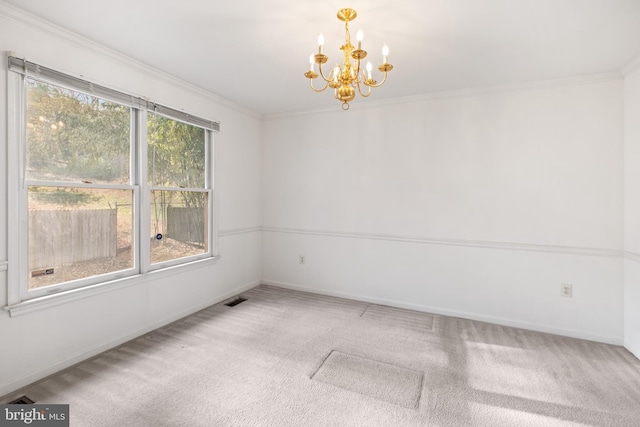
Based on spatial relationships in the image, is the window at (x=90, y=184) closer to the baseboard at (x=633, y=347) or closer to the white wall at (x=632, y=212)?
the white wall at (x=632, y=212)

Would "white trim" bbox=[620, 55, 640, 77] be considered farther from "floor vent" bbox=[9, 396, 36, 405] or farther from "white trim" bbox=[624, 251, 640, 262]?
"floor vent" bbox=[9, 396, 36, 405]

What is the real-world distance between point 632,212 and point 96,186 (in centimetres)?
450

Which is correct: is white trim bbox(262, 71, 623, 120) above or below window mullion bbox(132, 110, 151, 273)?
above

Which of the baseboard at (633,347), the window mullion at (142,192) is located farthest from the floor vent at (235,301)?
the baseboard at (633,347)

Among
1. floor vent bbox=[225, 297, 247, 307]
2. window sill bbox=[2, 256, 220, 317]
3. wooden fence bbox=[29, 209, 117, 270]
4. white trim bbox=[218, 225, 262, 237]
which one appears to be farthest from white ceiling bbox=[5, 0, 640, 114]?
floor vent bbox=[225, 297, 247, 307]

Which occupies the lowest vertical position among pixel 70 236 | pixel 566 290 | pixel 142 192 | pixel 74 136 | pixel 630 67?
pixel 566 290

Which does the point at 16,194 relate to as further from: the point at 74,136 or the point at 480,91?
the point at 480,91

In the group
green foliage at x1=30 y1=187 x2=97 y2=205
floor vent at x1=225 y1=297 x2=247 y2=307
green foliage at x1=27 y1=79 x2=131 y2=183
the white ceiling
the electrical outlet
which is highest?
the white ceiling

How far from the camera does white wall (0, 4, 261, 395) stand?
6.34 ft

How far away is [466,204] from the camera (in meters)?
3.21

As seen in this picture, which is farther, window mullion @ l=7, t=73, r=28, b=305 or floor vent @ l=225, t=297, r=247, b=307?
floor vent @ l=225, t=297, r=247, b=307

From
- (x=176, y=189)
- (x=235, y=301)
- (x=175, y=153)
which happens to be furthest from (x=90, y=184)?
(x=235, y=301)

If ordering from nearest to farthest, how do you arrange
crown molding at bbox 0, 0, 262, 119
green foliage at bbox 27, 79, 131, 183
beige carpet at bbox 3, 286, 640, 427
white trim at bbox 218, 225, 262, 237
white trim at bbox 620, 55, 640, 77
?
beige carpet at bbox 3, 286, 640, 427, crown molding at bbox 0, 0, 262, 119, green foliage at bbox 27, 79, 131, 183, white trim at bbox 620, 55, 640, 77, white trim at bbox 218, 225, 262, 237

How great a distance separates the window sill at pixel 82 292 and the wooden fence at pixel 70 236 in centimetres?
23
